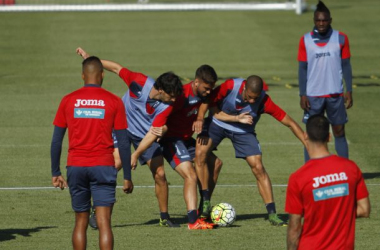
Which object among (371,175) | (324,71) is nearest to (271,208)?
(324,71)

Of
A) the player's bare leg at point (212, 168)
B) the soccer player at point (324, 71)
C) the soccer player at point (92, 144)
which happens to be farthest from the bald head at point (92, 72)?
the soccer player at point (324, 71)

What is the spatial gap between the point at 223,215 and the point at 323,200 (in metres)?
4.70

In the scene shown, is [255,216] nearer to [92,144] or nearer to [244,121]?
[244,121]

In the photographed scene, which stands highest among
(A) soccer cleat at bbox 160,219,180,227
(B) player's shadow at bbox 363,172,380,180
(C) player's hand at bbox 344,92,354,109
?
(C) player's hand at bbox 344,92,354,109

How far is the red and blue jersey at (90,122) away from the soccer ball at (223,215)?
2.84 metres

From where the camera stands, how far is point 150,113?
11555 mm

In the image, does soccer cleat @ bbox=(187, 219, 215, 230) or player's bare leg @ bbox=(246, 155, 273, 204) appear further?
player's bare leg @ bbox=(246, 155, 273, 204)

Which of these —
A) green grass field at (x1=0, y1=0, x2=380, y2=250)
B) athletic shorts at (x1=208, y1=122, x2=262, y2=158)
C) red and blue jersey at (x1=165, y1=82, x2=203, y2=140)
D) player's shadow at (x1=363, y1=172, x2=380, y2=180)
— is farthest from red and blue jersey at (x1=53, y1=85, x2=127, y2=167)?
player's shadow at (x1=363, y1=172, x2=380, y2=180)

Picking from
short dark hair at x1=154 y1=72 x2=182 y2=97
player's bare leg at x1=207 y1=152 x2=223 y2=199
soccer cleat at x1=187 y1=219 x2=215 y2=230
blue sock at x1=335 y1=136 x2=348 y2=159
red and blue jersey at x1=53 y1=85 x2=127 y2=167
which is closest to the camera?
red and blue jersey at x1=53 y1=85 x2=127 y2=167

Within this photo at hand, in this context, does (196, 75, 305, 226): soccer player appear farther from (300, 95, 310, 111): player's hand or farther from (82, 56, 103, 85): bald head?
(82, 56, 103, 85): bald head

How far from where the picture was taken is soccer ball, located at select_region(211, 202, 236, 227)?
11.5 meters

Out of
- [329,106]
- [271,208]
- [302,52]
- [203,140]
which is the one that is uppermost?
[302,52]

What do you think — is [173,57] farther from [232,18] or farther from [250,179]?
[250,179]

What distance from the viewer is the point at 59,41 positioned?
98.4ft
